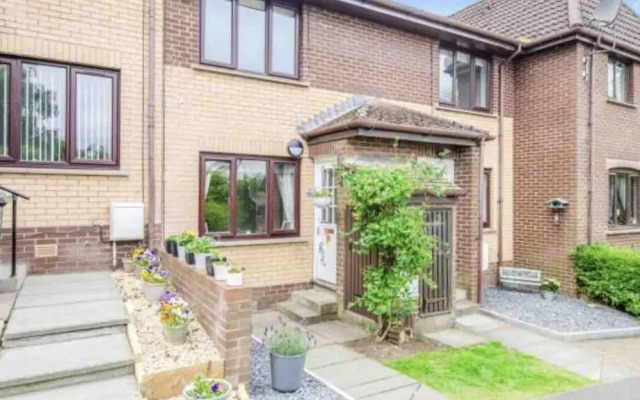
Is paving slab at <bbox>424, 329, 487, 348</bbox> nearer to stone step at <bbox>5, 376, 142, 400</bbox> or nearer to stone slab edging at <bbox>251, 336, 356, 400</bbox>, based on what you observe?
stone slab edging at <bbox>251, 336, 356, 400</bbox>

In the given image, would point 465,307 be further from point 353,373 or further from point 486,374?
point 353,373

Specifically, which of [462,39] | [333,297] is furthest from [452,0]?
[333,297]

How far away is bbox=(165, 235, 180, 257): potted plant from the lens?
21.6 feet

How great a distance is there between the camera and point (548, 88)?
1096cm

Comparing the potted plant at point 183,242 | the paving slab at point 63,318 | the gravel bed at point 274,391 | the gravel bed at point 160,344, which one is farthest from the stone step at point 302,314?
the paving slab at point 63,318

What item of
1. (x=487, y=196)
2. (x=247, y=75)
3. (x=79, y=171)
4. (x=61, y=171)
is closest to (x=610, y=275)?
(x=487, y=196)

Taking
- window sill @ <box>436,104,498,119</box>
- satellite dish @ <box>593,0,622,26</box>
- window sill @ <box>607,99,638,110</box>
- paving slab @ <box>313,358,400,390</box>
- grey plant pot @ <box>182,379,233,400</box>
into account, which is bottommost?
paving slab @ <box>313,358,400,390</box>

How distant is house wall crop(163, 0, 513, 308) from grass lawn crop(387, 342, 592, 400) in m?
3.22

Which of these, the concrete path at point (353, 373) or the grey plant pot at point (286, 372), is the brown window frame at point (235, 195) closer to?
the concrete path at point (353, 373)

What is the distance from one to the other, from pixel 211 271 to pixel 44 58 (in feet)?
13.8

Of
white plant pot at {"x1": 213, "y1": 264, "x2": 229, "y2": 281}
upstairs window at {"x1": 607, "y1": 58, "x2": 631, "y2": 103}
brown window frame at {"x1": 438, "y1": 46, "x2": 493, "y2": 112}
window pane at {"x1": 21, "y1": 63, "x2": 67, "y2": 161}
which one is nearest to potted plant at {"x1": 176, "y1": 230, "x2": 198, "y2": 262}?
white plant pot at {"x1": 213, "y1": 264, "x2": 229, "y2": 281}

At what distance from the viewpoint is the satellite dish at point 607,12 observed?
1027 cm

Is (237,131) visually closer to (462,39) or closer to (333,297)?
(333,297)

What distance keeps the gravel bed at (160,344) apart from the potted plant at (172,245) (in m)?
0.94
